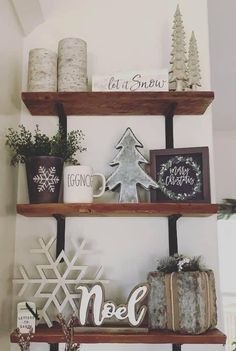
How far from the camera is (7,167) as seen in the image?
1.23 m

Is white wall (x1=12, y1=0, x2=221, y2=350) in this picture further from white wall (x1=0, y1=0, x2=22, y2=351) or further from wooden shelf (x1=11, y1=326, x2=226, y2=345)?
wooden shelf (x1=11, y1=326, x2=226, y2=345)

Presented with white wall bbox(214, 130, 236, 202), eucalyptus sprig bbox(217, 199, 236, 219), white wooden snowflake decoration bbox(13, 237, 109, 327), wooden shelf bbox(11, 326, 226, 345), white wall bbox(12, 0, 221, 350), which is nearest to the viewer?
wooden shelf bbox(11, 326, 226, 345)

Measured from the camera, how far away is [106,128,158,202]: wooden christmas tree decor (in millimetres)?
1236

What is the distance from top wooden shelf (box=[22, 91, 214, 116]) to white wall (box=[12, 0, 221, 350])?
0.14 feet

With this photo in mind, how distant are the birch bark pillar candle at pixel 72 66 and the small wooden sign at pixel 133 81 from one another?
0.04 meters

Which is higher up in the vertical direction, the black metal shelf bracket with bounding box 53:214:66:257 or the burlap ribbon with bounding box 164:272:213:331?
the black metal shelf bracket with bounding box 53:214:66:257

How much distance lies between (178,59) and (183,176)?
1.21 feet

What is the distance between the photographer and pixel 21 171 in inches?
53.4

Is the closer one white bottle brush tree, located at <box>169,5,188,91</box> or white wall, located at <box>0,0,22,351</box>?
white wall, located at <box>0,0,22,351</box>

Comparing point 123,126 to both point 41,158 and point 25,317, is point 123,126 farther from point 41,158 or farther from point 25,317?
point 25,317

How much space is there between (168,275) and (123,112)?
0.54 metres

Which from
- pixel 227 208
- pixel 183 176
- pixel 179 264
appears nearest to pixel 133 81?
pixel 183 176

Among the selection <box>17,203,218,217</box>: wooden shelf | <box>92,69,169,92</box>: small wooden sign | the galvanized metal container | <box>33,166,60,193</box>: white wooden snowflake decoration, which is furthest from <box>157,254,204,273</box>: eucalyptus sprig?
<box>92,69,169,92</box>: small wooden sign

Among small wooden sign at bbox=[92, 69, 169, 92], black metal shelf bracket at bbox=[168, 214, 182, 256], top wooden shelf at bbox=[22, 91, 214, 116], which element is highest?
small wooden sign at bbox=[92, 69, 169, 92]
